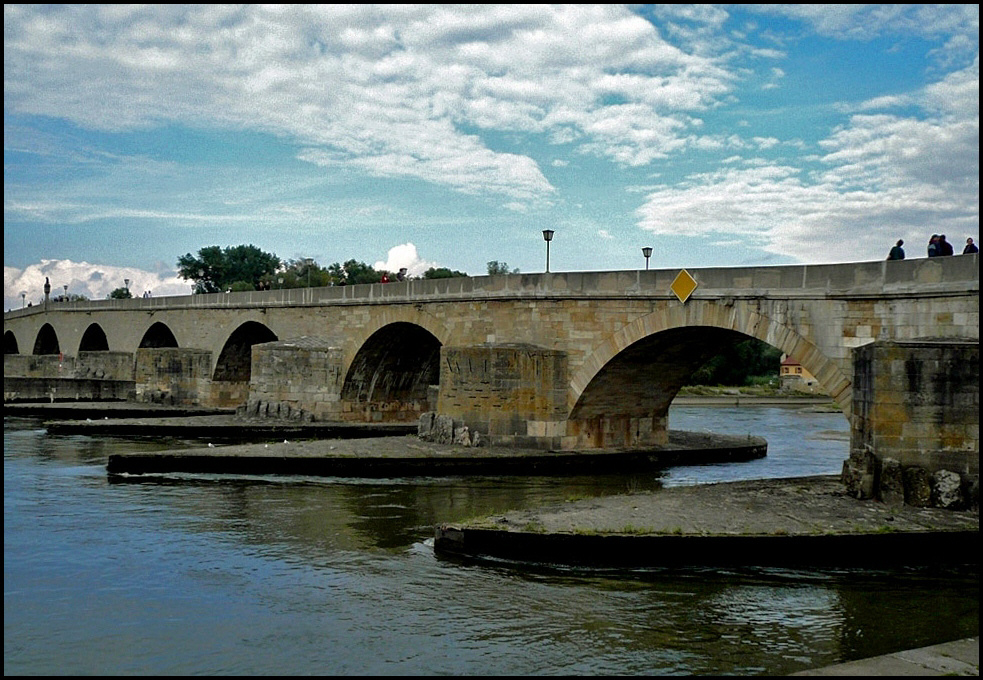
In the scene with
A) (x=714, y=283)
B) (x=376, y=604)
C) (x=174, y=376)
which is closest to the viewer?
(x=376, y=604)

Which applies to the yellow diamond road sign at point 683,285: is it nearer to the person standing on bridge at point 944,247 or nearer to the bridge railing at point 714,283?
the bridge railing at point 714,283

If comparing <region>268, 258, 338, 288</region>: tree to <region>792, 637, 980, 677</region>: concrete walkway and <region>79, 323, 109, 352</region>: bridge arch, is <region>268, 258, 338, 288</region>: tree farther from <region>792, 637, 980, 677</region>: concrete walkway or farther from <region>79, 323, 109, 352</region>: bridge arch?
<region>792, 637, 980, 677</region>: concrete walkway

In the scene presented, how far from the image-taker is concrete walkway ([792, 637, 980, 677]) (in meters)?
5.95

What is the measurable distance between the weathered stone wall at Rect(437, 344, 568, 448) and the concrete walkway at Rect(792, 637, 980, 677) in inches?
533

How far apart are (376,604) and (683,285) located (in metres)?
9.86

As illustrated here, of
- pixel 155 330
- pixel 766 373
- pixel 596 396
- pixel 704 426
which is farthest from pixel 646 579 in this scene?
pixel 766 373

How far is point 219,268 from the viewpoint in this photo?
82250mm

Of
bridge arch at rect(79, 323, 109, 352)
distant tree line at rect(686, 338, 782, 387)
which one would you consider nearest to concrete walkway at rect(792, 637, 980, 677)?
bridge arch at rect(79, 323, 109, 352)

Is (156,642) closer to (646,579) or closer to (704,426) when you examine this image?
(646,579)

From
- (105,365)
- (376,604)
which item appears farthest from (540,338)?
(105,365)

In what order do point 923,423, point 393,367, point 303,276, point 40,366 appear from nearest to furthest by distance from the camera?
point 923,423 < point 393,367 < point 40,366 < point 303,276

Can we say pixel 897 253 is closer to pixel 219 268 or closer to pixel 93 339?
pixel 93 339

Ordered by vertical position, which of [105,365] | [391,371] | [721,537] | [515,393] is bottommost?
[721,537]

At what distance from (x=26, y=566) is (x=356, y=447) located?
940cm
